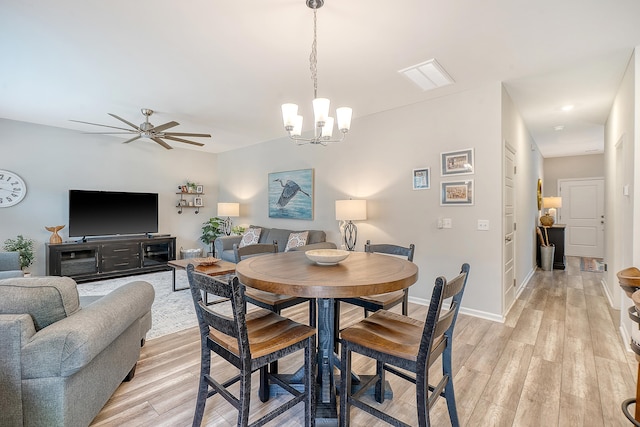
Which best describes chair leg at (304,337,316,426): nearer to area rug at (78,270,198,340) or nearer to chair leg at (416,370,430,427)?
chair leg at (416,370,430,427)

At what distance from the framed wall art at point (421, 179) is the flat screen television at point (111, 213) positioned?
4934 mm

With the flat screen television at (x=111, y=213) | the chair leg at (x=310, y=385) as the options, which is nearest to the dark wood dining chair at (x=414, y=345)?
the chair leg at (x=310, y=385)

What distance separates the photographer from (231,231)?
22.0 ft

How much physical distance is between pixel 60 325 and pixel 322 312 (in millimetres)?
1299

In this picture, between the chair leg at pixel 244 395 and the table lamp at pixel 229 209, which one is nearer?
the chair leg at pixel 244 395

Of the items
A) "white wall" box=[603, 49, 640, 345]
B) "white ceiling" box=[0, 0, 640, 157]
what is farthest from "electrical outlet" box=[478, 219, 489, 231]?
"white ceiling" box=[0, 0, 640, 157]

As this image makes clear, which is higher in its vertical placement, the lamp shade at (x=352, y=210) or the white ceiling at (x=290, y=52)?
the white ceiling at (x=290, y=52)

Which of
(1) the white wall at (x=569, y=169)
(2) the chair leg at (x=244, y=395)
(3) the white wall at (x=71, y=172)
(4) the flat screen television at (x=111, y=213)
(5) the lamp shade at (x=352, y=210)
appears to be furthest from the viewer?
(1) the white wall at (x=569, y=169)

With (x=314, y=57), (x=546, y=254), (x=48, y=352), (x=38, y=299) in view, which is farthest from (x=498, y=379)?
(x=546, y=254)

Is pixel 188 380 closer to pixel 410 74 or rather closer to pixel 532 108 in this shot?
pixel 410 74

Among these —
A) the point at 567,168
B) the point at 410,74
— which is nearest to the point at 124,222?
the point at 410,74

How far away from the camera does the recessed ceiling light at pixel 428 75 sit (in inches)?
112

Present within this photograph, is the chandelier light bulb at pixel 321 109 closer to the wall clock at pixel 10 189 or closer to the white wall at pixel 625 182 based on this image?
the white wall at pixel 625 182

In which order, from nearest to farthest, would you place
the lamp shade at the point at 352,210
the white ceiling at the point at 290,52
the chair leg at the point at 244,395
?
the chair leg at the point at 244,395
the white ceiling at the point at 290,52
the lamp shade at the point at 352,210
